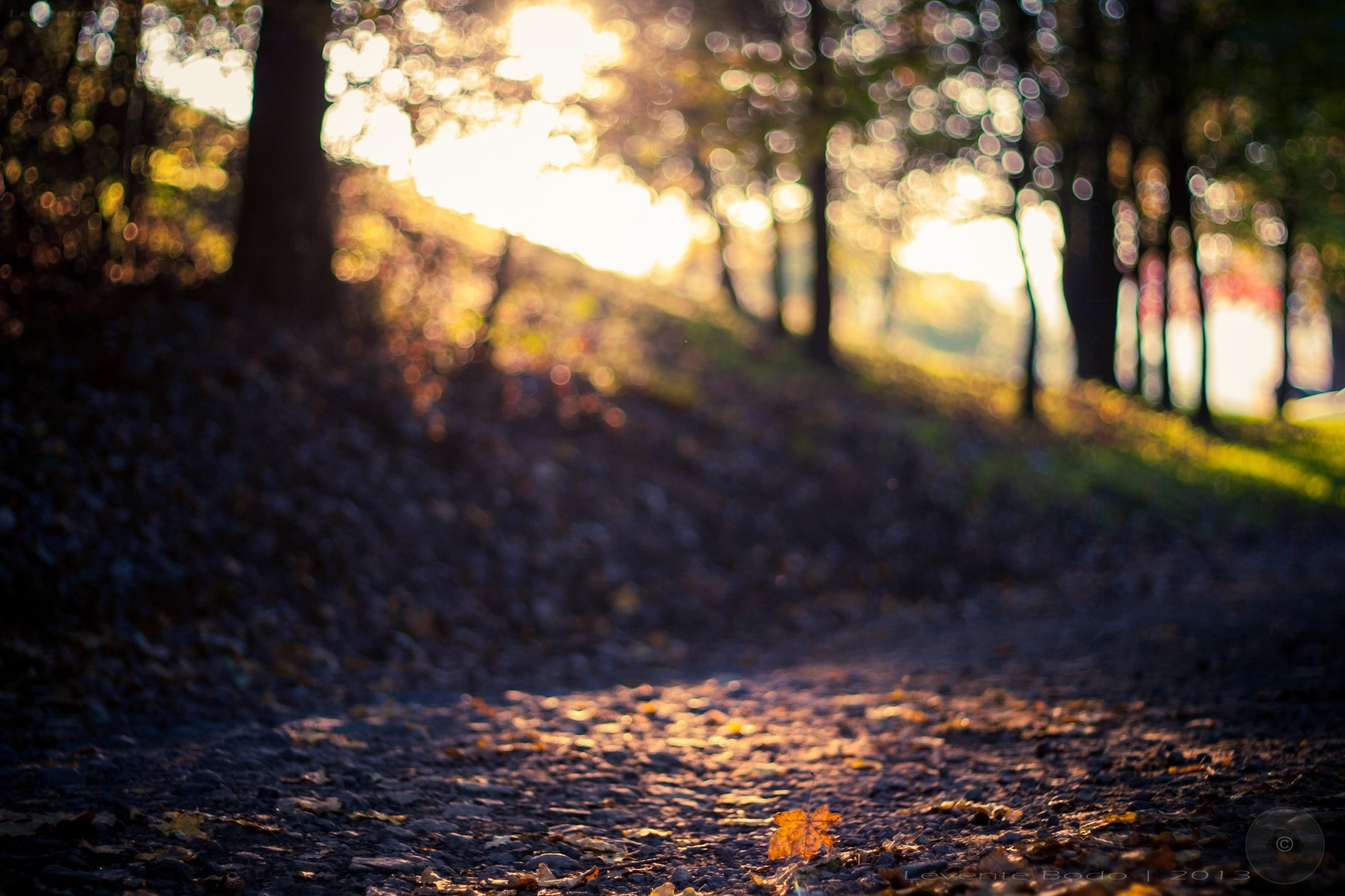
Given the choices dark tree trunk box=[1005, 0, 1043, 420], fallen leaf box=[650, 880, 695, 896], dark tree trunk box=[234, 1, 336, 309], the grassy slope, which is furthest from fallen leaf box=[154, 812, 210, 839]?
dark tree trunk box=[1005, 0, 1043, 420]

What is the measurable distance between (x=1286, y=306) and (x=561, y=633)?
26.6m

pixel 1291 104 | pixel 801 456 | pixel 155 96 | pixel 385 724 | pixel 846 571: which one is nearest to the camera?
pixel 385 724

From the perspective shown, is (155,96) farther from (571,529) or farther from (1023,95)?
(1023,95)

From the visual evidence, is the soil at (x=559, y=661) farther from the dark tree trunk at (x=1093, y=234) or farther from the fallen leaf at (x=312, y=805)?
the dark tree trunk at (x=1093, y=234)

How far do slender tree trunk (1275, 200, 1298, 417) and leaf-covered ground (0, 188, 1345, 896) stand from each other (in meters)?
14.8

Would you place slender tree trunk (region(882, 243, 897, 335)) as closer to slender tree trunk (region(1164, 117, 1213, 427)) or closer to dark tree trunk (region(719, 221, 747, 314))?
dark tree trunk (region(719, 221, 747, 314))

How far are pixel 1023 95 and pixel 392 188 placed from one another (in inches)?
383

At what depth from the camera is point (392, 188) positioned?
9.13 metres

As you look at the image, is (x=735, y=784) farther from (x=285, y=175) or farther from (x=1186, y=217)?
(x=1186, y=217)

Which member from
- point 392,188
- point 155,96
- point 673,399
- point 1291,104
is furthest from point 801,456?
point 1291,104

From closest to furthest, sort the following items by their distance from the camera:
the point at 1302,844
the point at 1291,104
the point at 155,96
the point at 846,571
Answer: the point at 1302,844
the point at 155,96
the point at 846,571
the point at 1291,104

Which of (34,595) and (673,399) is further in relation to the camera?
(673,399)

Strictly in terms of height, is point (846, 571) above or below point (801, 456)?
below

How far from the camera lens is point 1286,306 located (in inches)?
1002
